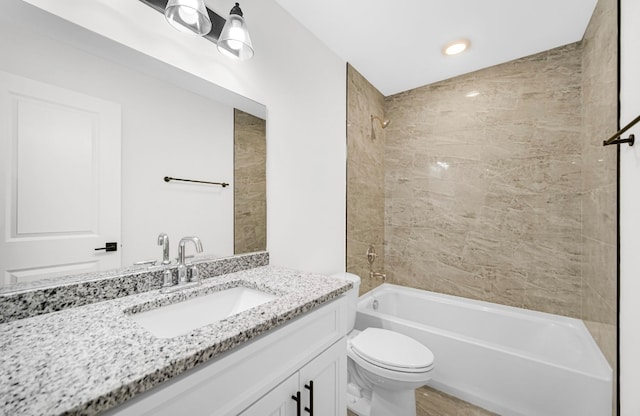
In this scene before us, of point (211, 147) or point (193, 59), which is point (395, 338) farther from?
point (193, 59)

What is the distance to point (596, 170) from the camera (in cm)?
154

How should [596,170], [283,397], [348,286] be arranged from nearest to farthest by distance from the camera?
[283,397], [348,286], [596,170]

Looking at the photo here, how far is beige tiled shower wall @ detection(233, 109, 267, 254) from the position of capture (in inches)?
52.6

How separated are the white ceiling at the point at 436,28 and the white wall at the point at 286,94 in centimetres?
16

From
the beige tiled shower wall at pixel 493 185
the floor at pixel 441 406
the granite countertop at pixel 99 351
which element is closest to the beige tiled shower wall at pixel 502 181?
the beige tiled shower wall at pixel 493 185

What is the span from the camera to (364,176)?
7.86 feet

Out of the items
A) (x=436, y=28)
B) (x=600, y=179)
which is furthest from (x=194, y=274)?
(x=600, y=179)

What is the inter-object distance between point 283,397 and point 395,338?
994 millimetres

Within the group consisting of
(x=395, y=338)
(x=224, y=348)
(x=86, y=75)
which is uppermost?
(x=86, y=75)

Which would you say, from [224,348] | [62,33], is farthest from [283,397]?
[62,33]

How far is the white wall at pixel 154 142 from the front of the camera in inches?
31.7
